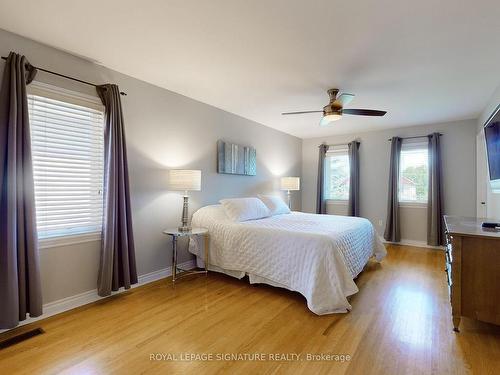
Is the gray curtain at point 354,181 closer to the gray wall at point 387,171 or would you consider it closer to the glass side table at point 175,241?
the gray wall at point 387,171

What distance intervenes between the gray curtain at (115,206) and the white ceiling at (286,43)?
0.50 meters

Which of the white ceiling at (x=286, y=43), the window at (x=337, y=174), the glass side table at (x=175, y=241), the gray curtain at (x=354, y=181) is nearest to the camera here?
the white ceiling at (x=286, y=43)

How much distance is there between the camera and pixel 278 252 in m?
2.98

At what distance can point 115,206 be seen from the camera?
2.77 m

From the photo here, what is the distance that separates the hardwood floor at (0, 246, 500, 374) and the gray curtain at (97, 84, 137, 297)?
0.85ft

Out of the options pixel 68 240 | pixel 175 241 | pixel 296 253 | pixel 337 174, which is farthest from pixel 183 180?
pixel 337 174

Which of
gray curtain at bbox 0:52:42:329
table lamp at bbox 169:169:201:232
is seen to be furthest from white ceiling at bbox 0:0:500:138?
table lamp at bbox 169:169:201:232

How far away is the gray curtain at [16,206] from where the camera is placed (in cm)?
208

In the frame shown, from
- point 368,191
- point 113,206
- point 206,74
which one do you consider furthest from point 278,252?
point 368,191

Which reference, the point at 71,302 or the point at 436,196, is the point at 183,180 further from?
the point at 436,196

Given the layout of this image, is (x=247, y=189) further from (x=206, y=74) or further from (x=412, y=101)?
(x=412, y=101)

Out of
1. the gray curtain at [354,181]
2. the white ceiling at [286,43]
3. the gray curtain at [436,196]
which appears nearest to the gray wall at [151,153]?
the white ceiling at [286,43]

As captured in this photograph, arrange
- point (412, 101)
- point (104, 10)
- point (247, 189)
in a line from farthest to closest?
1. point (247, 189)
2. point (412, 101)
3. point (104, 10)

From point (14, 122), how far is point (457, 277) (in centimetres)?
366
